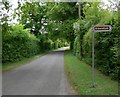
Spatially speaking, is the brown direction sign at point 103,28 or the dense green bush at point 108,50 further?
the dense green bush at point 108,50

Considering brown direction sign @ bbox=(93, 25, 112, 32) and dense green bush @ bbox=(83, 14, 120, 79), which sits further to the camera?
dense green bush @ bbox=(83, 14, 120, 79)

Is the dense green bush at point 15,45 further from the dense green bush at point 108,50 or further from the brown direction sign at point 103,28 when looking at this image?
the brown direction sign at point 103,28

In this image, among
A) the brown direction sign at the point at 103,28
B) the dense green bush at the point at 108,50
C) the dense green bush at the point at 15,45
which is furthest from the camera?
the dense green bush at the point at 15,45

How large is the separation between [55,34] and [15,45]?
2101 centimetres

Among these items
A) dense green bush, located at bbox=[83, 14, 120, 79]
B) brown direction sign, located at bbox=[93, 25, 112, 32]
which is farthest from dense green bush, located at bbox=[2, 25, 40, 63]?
brown direction sign, located at bbox=[93, 25, 112, 32]

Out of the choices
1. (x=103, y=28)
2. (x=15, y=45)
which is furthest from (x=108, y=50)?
(x=15, y=45)

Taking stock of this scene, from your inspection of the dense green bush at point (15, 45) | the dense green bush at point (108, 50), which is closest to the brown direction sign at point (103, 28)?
the dense green bush at point (108, 50)

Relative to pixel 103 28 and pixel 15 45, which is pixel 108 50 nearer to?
pixel 103 28

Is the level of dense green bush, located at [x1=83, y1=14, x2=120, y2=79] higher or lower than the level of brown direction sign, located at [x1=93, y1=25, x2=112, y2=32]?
lower

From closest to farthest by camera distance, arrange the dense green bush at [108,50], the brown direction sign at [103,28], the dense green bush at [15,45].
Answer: the brown direction sign at [103,28] < the dense green bush at [108,50] < the dense green bush at [15,45]

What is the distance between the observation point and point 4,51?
22.9m

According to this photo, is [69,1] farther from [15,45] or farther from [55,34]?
[15,45]

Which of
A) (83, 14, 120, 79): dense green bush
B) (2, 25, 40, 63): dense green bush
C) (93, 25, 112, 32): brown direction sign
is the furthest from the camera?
(2, 25, 40, 63): dense green bush

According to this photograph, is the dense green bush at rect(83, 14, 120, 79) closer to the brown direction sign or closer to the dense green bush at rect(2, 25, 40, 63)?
the brown direction sign
